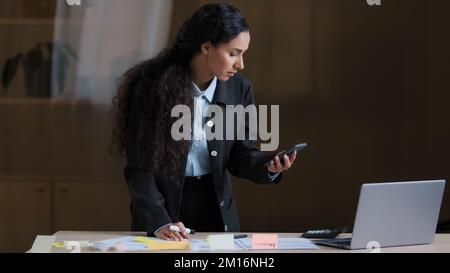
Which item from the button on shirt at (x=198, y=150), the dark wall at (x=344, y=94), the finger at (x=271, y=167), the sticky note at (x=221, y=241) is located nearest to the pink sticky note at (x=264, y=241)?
the sticky note at (x=221, y=241)

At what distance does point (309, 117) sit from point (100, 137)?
1202 millimetres

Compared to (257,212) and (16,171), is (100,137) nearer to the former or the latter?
(16,171)

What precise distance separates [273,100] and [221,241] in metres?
2.18

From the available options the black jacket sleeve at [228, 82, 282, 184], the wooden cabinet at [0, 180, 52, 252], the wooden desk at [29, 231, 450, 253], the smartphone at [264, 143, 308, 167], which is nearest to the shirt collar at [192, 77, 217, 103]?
the black jacket sleeve at [228, 82, 282, 184]

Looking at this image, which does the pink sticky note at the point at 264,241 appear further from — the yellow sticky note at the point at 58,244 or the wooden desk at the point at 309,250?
the yellow sticky note at the point at 58,244

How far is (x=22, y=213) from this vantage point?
4.79 metres

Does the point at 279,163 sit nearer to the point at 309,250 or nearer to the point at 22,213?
the point at 309,250

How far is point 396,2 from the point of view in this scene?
4785 millimetres

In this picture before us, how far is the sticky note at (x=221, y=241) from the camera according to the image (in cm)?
265

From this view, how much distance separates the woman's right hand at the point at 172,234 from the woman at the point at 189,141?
19 mm

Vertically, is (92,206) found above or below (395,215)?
below

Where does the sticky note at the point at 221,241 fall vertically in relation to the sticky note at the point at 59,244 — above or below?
above

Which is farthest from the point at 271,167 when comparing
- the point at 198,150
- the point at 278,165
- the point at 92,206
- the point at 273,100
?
the point at 92,206

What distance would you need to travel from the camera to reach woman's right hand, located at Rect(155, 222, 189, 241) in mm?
2734
